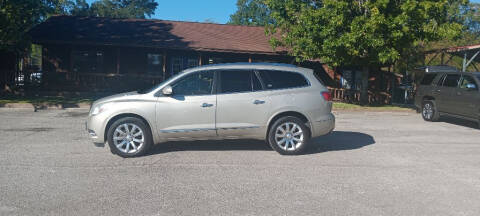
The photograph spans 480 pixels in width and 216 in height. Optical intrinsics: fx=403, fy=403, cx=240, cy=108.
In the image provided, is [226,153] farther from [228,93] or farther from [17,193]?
[17,193]

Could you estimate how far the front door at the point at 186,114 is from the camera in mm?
7398

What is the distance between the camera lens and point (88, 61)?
22.6m

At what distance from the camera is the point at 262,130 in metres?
7.67

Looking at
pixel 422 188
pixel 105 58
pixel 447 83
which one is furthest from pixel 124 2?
pixel 422 188

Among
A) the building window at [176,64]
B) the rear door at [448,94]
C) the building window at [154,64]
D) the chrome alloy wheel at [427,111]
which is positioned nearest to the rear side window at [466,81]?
the rear door at [448,94]

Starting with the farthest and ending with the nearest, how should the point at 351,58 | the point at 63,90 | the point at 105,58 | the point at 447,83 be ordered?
the point at 105,58, the point at 63,90, the point at 351,58, the point at 447,83

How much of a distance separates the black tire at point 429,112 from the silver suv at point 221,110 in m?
7.31

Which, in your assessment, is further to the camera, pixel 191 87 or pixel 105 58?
pixel 105 58

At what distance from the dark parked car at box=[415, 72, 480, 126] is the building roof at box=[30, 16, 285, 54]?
920 centimetres

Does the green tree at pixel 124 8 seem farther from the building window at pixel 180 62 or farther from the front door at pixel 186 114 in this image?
the front door at pixel 186 114

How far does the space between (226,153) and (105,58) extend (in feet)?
55.8

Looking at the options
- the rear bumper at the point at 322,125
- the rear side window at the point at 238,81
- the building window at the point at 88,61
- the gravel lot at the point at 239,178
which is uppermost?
the building window at the point at 88,61

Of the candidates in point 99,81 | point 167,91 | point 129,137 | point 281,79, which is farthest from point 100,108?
point 99,81

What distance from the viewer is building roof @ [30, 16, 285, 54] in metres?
20.8
